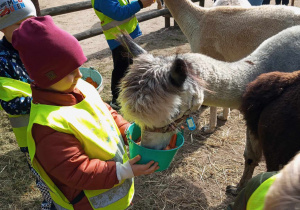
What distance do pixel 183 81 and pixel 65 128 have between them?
772 millimetres

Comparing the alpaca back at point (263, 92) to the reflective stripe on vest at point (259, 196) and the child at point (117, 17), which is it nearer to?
the reflective stripe on vest at point (259, 196)

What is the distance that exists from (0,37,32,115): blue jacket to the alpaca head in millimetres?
775

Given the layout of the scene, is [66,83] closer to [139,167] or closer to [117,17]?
[139,167]

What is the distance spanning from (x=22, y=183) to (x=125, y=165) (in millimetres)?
2102

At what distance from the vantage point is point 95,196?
162cm

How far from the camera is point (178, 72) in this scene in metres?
1.71

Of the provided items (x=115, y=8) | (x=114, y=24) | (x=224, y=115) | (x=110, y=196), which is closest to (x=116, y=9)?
(x=115, y=8)

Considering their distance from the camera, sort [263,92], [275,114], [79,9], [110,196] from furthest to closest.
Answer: [79,9] → [263,92] → [275,114] → [110,196]

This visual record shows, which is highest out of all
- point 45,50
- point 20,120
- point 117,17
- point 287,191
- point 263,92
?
point 45,50

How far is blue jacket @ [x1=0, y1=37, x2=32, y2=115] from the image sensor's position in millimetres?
2031

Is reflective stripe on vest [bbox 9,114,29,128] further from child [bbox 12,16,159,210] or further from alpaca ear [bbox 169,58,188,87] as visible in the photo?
alpaca ear [bbox 169,58,188,87]

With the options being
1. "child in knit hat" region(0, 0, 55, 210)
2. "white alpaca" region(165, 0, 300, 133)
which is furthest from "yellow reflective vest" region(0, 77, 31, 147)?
"white alpaca" region(165, 0, 300, 133)

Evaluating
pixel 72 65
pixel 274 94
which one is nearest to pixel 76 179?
pixel 72 65

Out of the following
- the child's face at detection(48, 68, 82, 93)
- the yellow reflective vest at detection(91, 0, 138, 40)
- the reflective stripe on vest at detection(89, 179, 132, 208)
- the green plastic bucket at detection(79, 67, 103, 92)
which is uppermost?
the child's face at detection(48, 68, 82, 93)
